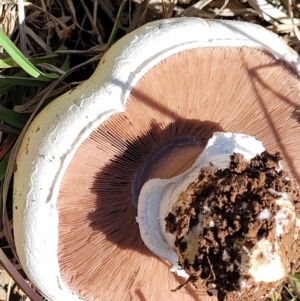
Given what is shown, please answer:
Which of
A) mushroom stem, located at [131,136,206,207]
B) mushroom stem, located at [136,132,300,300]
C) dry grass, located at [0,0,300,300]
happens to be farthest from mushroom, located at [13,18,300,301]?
dry grass, located at [0,0,300,300]

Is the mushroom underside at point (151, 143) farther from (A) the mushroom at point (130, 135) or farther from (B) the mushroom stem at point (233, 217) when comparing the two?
(B) the mushroom stem at point (233, 217)

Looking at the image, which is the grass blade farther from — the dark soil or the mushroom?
the dark soil

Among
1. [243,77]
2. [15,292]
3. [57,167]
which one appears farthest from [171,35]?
[15,292]

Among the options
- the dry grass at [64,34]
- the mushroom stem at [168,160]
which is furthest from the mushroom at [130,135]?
the dry grass at [64,34]

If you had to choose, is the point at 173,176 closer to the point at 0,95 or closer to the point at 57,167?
the point at 57,167

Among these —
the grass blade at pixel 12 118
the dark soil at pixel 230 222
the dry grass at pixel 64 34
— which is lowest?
the dark soil at pixel 230 222

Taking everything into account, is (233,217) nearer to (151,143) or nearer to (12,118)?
(151,143)
